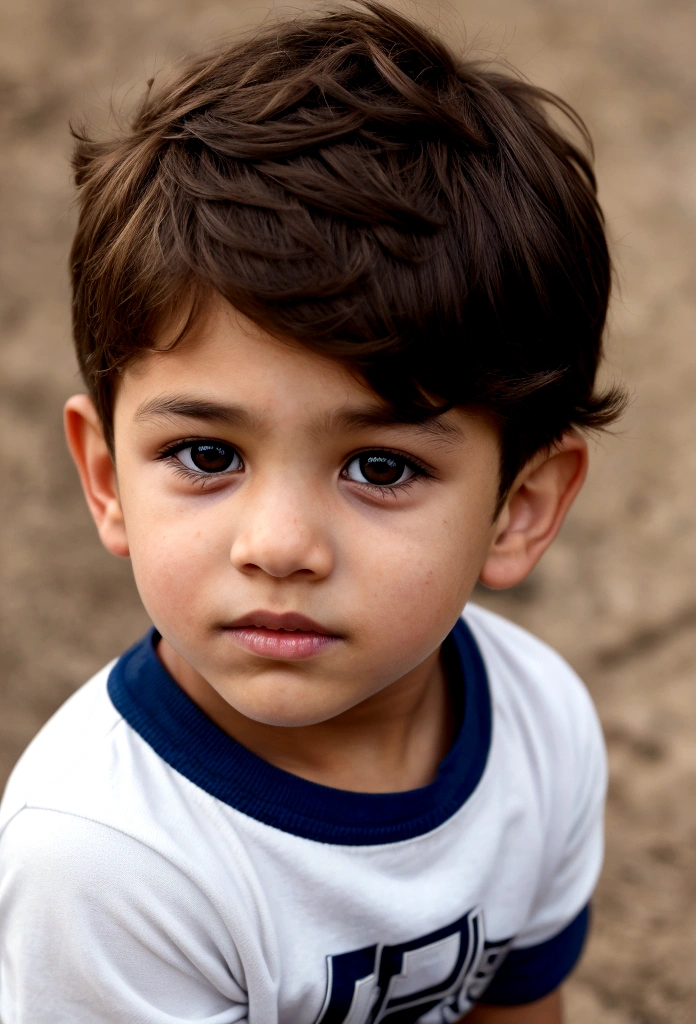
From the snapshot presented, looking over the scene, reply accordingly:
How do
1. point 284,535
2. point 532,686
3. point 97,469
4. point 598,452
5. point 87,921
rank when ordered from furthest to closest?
point 598,452, point 532,686, point 97,469, point 87,921, point 284,535

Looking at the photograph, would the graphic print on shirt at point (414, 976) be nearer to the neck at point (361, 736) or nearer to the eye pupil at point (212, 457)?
the neck at point (361, 736)

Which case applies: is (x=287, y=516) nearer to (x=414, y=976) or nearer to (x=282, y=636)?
(x=282, y=636)

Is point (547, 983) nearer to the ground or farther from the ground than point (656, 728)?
nearer to the ground

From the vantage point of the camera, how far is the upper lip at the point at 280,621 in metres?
0.93

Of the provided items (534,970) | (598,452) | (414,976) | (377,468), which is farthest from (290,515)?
(598,452)

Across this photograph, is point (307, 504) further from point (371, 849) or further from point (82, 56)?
point (82, 56)

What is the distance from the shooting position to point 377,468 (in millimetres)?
958

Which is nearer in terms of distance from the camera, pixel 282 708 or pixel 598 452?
pixel 282 708

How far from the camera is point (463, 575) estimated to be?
3.34 feet

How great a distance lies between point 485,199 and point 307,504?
1.02ft

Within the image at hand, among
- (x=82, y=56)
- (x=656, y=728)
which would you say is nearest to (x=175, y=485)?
(x=656, y=728)

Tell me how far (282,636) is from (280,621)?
17 millimetres

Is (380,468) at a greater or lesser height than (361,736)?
greater

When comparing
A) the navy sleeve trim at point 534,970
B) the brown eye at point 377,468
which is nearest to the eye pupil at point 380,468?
the brown eye at point 377,468
